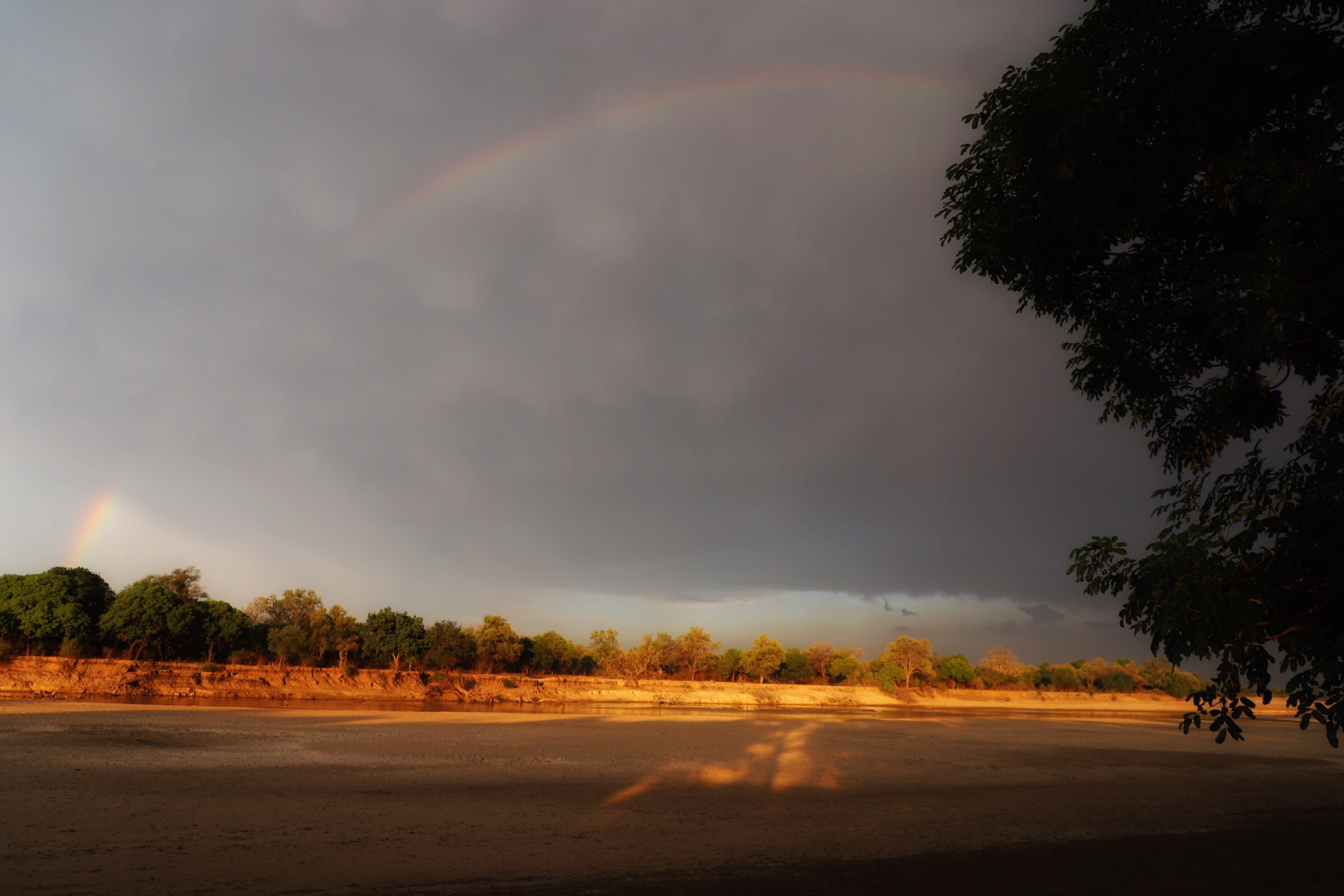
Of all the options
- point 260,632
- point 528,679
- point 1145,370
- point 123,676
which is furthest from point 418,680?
point 1145,370

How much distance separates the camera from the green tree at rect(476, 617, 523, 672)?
8969 cm

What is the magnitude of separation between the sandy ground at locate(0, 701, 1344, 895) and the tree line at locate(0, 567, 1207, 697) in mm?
12610

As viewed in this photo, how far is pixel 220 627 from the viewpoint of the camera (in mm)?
74062

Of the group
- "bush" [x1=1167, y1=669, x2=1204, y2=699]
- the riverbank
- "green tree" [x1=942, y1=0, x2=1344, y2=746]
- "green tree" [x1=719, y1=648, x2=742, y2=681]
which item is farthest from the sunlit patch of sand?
"bush" [x1=1167, y1=669, x2=1204, y2=699]

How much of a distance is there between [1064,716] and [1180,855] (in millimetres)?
75918

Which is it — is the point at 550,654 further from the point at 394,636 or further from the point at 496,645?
the point at 394,636

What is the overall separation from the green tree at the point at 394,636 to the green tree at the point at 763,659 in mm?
54230

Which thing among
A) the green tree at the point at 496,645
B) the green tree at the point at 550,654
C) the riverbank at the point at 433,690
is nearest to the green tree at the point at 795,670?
the riverbank at the point at 433,690

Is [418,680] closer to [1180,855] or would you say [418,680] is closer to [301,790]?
[301,790]

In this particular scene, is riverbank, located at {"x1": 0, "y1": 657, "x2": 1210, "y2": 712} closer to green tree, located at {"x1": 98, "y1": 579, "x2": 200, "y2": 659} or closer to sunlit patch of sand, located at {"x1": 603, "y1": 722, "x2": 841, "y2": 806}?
green tree, located at {"x1": 98, "y1": 579, "x2": 200, "y2": 659}

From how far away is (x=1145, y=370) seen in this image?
36.3 feet

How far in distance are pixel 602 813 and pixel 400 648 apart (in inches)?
2868

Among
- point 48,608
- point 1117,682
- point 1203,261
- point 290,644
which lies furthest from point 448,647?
point 1117,682

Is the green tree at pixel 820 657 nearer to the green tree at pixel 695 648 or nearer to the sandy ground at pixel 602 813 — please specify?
the green tree at pixel 695 648
